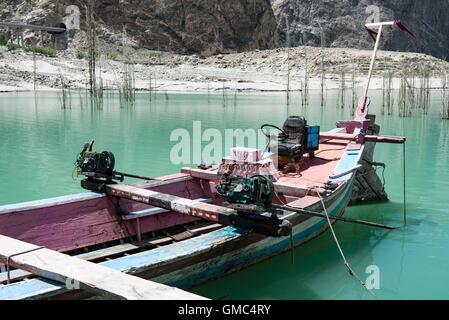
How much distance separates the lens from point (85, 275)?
13.1ft

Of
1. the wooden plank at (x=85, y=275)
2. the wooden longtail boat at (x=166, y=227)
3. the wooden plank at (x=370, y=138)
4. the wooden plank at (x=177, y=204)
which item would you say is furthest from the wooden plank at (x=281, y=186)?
the wooden plank at (x=85, y=275)

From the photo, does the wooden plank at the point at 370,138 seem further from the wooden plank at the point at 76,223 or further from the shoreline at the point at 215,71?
the shoreline at the point at 215,71

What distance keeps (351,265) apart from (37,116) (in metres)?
20.5

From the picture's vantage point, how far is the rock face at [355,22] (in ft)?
311

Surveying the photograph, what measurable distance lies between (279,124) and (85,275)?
20588 millimetres

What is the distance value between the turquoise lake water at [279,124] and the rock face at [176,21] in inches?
1468

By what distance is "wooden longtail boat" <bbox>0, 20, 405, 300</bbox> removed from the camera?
489 cm

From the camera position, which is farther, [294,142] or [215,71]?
[215,71]
